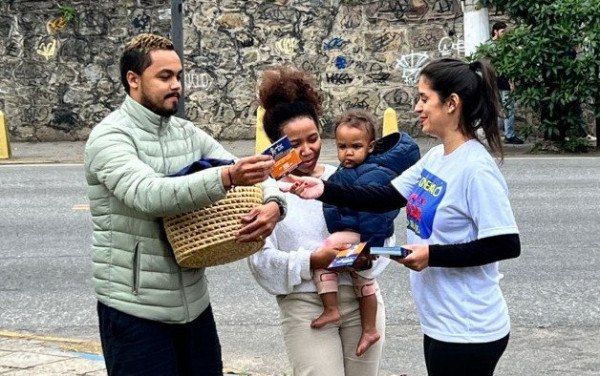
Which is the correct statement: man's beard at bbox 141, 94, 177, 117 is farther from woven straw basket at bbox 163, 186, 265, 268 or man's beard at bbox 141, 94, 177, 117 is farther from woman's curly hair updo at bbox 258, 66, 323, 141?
woman's curly hair updo at bbox 258, 66, 323, 141

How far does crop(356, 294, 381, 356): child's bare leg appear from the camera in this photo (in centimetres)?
453

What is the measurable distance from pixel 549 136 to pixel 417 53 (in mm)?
3340

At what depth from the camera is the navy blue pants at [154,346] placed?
416 cm

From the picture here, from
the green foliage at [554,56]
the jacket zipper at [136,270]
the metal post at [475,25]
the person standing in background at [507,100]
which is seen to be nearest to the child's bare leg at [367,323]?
the jacket zipper at [136,270]

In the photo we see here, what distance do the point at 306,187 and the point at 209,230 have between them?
526 mm

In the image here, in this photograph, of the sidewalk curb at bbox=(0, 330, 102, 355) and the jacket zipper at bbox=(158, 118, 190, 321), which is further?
the sidewalk curb at bbox=(0, 330, 102, 355)

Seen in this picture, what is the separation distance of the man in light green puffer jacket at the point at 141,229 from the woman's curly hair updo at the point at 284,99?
452 millimetres

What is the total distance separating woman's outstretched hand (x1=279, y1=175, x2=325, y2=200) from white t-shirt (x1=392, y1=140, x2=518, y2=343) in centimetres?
43

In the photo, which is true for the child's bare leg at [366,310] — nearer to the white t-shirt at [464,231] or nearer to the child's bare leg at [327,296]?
the child's bare leg at [327,296]

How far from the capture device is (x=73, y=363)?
6.49m

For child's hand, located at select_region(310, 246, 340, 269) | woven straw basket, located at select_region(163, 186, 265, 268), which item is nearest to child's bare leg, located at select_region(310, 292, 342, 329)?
child's hand, located at select_region(310, 246, 340, 269)

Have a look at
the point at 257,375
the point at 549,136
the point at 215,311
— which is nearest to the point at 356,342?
the point at 257,375

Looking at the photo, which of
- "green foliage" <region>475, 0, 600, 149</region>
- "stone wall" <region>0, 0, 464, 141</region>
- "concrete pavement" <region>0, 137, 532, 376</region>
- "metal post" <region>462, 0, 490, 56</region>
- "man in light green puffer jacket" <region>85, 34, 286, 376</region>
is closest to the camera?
"man in light green puffer jacket" <region>85, 34, 286, 376</region>

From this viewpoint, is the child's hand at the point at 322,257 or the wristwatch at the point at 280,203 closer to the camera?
the wristwatch at the point at 280,203
